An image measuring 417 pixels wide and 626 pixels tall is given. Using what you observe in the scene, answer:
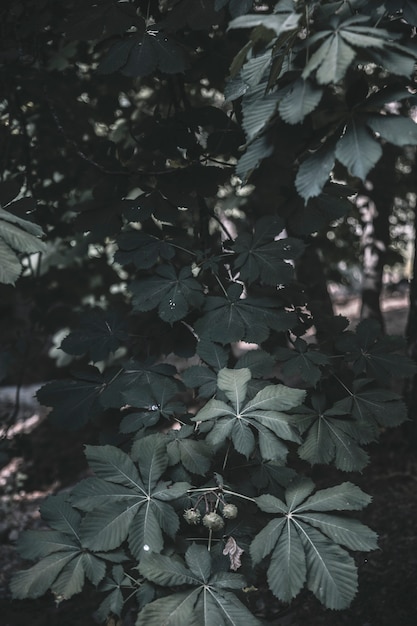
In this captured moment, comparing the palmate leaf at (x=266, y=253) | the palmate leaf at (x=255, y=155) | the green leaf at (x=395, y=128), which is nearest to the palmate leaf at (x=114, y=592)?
the palmate leaf at (x=266, y=253)

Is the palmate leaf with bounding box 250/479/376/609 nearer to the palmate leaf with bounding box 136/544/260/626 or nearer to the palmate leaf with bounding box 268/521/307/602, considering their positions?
the palmate leaf with bounding box 268/521/307/602

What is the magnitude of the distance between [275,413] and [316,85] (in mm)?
941

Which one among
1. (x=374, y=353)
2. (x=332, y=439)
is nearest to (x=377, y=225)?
(x=374, y=353)

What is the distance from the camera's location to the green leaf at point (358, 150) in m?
1.45

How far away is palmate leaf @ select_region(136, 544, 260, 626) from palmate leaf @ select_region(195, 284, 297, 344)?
744 millimetres

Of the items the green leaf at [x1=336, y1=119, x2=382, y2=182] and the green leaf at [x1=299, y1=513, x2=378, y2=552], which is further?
the green leaf at [x1=299, y1=513, x2=378, y2=552]

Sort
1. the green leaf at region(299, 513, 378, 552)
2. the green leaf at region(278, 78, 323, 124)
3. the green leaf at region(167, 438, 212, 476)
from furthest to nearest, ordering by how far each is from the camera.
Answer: the green leaf at region(167, 438, 212, 476)
the green leaf at region(299, 513, 378, 552)
the green leaf at region(278, 78, 323, 124)

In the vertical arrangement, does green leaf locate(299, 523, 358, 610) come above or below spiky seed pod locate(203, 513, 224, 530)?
below

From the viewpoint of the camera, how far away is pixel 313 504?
5.88ft

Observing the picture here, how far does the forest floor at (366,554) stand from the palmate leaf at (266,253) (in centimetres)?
80

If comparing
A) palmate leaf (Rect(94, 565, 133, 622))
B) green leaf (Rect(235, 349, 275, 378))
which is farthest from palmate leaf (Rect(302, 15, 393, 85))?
palmate leaf (Rect(94, 565, 133, 622))

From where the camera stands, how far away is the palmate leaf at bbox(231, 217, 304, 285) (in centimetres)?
223

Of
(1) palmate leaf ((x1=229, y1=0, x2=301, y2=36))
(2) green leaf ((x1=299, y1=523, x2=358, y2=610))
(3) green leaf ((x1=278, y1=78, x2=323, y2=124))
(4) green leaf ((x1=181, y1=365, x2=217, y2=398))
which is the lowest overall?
(2) green leaf ((x1=299, y1=523, x2=358, y2=610))

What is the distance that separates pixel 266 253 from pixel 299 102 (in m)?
0.86
